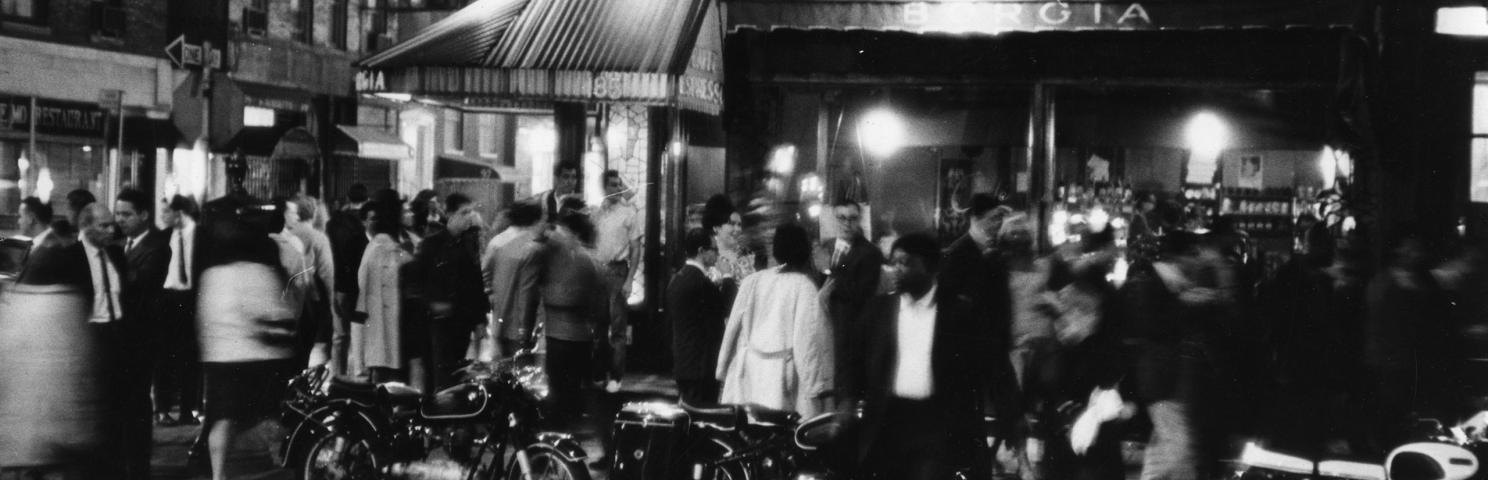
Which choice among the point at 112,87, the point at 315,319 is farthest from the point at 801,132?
the point at 112,87

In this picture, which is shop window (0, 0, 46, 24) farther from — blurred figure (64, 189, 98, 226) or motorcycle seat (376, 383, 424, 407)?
motorcycle seat (376, 383, 424, 407)

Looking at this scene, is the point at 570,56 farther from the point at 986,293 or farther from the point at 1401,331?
the point at 1401,331

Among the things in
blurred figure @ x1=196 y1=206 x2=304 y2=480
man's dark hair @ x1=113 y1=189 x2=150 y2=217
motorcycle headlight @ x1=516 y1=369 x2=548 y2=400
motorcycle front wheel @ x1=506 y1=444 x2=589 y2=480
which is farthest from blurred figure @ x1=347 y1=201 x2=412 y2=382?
motorcycle front wheel @ x1=506 y1=444 x2=589 y2=480

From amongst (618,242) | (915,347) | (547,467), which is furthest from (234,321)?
(618,242)

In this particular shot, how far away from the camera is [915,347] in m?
8.25

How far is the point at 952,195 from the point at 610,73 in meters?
3.64

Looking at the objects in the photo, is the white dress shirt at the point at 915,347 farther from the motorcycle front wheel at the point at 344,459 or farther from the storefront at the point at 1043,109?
the storefront at the point at 1043,109

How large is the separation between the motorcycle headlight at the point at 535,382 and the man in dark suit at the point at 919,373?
7.89 ft

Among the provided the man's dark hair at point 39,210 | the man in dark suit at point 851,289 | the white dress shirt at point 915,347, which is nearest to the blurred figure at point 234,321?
the man in dark suit at point 851,289

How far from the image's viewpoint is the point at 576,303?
11203mm

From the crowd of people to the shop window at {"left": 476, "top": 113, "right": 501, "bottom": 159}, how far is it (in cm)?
2807

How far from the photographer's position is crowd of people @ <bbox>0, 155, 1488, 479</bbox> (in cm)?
823

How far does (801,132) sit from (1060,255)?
600 centimetres

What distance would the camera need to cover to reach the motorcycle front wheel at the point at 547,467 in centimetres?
933
